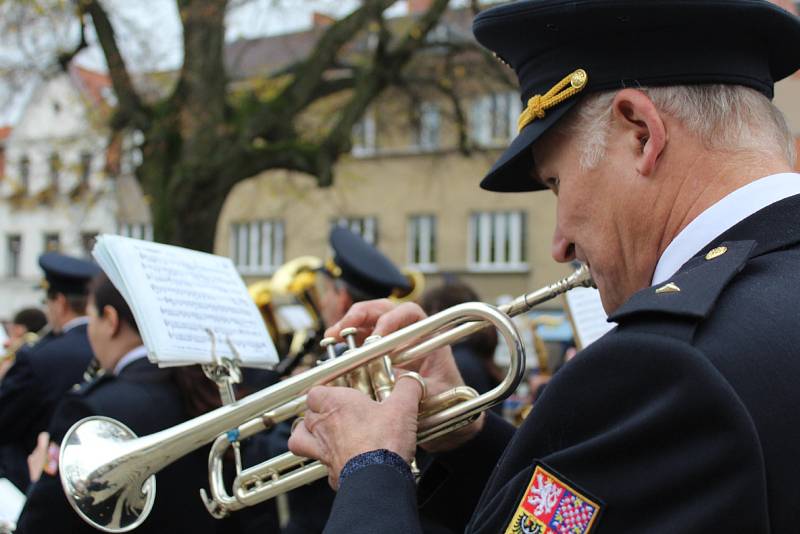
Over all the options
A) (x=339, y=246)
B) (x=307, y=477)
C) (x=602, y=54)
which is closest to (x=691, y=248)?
(x=602, y=54)

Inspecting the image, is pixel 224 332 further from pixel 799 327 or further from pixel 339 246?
pixel 339 246

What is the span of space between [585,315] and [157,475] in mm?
1675

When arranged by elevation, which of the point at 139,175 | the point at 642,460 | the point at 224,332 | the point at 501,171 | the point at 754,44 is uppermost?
the point at 754,44

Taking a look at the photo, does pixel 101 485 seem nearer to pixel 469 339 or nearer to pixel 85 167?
pixel 469 339

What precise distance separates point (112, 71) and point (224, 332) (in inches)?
448

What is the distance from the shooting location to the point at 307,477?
233 cm

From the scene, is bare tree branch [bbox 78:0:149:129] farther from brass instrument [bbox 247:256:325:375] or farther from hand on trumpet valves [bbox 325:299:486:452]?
hand on trumpet valves [bbox 325:299:486:452]

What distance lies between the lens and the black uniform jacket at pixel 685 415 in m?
1.19

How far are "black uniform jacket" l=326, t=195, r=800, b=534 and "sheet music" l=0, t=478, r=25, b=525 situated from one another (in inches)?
83.1

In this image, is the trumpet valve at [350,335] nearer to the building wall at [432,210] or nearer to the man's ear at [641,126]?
the man's ear at [641,126]

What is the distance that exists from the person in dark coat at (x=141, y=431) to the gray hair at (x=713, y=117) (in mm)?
2003

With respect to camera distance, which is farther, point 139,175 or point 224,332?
point 139,175

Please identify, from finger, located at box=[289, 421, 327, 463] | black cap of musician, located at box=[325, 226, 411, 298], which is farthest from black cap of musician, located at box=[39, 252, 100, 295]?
finger, located at box=[289, 421, 327, 463]

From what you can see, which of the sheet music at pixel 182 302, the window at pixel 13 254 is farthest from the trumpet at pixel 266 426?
the window at pixel 13 254
